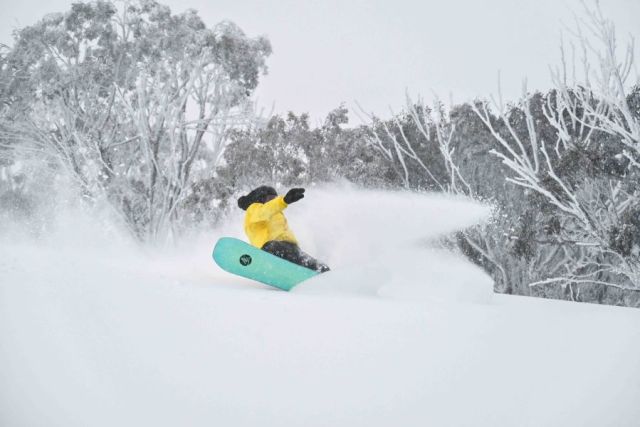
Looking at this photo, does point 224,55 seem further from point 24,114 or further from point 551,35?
point 551,35

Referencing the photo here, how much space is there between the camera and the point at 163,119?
16.7 m

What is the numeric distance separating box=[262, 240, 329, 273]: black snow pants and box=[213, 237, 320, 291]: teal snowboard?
10.3 inches

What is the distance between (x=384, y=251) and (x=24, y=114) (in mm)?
12448

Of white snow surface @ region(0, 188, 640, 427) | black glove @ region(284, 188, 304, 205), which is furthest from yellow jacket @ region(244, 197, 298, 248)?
white snow surface @ region(0, 188, 640, 427)

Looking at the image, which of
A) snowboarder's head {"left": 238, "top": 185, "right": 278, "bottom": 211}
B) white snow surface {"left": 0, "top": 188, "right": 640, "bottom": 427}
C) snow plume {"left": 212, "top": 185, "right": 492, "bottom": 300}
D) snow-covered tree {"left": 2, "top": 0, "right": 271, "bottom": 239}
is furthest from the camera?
snow-covered tree {"left": 2, "top": 0, "right": 271, "bottom": 239}

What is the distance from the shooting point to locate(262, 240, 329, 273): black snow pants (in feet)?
16.0

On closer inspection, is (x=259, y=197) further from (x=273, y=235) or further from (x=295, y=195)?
(x=295, y=195)

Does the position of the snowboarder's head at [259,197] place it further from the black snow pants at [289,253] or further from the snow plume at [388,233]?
the snow plume at [388,233]

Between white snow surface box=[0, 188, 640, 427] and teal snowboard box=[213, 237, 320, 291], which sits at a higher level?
teal snowboard box=[213, 237, 320, 291]

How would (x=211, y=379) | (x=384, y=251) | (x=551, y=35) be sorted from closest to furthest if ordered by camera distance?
1. (x=211, y=379)
2. (x=384, y=251)
3. (x=551, y=35)

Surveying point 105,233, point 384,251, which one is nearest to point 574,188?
point 384,251

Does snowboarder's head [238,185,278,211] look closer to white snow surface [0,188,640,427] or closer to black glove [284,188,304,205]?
black glove [284,188,304,205]

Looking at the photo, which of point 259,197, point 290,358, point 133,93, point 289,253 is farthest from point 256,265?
point 133,93

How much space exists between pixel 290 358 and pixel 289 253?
2.10m
